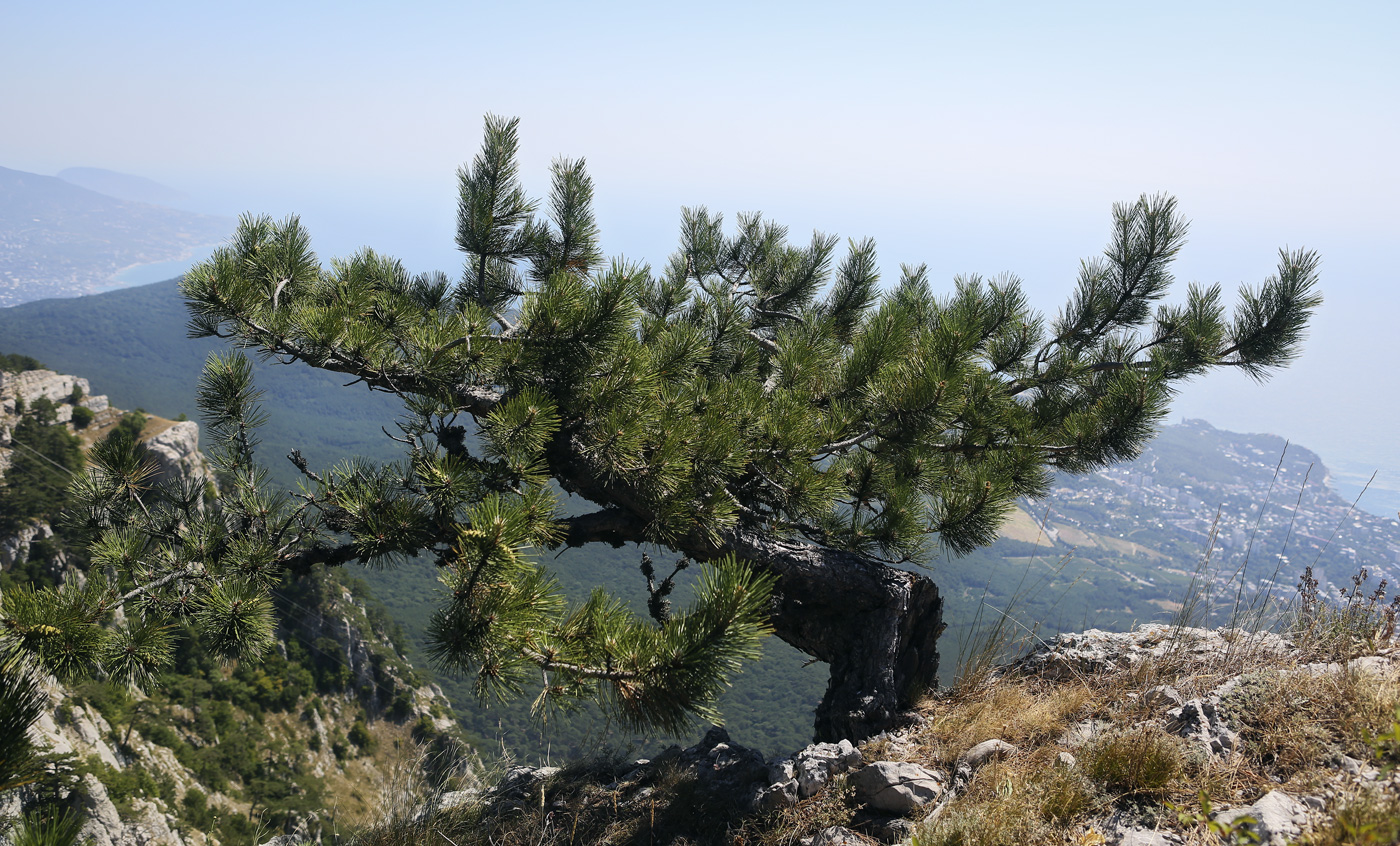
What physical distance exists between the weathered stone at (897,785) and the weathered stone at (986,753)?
5.1 inches

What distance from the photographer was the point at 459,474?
267 cm

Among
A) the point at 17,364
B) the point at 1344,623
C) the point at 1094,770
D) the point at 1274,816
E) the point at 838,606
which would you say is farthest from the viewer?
the point at 17,364

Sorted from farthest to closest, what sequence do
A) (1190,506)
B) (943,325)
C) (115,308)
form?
1. (115,308)
2. (1190,506)
3. (943,325)

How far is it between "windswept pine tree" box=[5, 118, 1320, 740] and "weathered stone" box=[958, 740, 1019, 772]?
1.75ft

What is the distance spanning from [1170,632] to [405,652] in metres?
53.0

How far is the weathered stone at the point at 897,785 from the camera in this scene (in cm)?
267

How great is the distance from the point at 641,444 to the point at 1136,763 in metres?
2.30

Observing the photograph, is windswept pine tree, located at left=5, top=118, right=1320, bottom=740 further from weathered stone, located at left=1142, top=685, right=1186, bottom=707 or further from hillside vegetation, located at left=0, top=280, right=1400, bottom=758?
hillside vegetation, located at left=0, top=280, right=1400, bottom=758

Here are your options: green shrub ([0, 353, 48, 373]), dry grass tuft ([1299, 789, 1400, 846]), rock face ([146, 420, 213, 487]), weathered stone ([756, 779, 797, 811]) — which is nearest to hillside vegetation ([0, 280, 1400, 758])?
rock face ([146, 420, 213, 487])

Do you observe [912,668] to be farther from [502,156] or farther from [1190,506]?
[1190,506]

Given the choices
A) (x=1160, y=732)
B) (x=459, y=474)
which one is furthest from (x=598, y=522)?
(x=1160, y=732)

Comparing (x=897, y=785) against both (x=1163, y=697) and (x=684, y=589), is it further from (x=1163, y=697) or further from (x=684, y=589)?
(x=684, y=589)

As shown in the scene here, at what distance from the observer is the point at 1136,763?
8.16ft

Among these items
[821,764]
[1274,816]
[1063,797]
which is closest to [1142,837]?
[1063,797]
